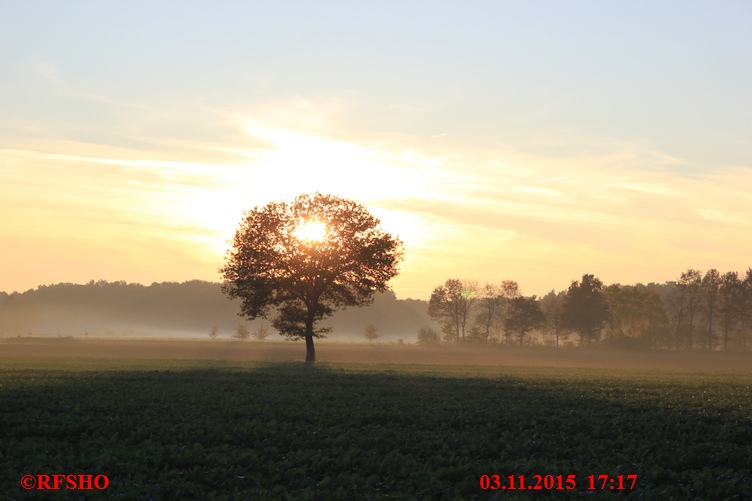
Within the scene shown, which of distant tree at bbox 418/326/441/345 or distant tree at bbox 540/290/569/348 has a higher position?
distant tree at bbox 540/290/569/348

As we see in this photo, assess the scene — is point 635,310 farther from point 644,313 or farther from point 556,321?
point 556,321

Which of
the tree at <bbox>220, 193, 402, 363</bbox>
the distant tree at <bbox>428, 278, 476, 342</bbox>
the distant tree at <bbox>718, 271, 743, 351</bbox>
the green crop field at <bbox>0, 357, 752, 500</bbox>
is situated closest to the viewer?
the green crop field at <bbox>0, 357, 752, 500</bbox>

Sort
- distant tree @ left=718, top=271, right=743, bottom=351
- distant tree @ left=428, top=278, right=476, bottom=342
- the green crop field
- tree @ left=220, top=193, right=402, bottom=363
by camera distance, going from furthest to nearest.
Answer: distant tree @ left=428, top=278, right=476, bottom=342, distant tree @ left=718, top=271, right=743, bottom=351, tree @ left=220, top=193, right=402, bottom=363, the green crop field

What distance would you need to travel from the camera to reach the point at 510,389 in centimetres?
3572

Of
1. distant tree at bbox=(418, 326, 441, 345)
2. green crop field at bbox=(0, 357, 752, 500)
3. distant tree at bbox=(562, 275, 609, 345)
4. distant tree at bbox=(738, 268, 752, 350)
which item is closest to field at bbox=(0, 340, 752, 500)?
green crop field at bbox=(0, 357, 752, 500)

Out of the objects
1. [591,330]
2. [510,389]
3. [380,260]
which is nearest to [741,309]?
[591,330]

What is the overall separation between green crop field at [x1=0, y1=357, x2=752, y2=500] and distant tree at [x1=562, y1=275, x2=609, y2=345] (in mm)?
103723

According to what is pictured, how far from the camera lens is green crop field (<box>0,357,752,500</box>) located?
14.5 metres

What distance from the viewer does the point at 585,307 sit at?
437 ft

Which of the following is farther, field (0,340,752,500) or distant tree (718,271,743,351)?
distant tree (718,271,743,351)

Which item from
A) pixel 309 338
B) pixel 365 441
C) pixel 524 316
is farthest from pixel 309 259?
pixel 524 316

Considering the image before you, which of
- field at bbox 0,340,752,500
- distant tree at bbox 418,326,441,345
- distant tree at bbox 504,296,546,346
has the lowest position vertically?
distant tree at bbox 418,326,441,345

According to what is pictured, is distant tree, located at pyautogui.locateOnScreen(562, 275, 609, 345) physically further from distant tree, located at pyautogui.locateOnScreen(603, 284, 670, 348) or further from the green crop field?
the green crop field

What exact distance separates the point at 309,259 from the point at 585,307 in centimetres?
8396
